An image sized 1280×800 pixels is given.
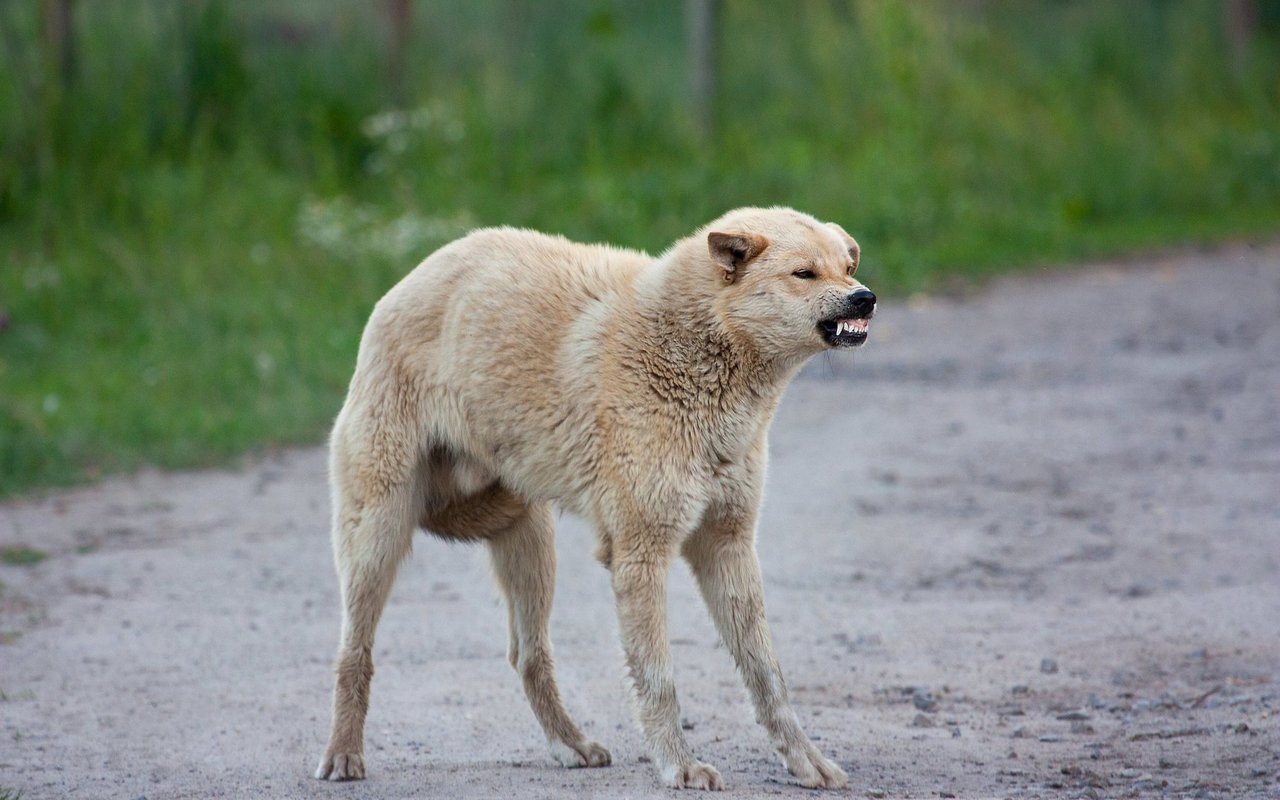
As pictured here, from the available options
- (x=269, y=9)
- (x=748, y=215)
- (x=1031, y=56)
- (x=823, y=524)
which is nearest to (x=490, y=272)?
(x=748, y=215)

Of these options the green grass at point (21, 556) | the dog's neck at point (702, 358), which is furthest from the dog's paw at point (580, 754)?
the green grass at point (21, 556)

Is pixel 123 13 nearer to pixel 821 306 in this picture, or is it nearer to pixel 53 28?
pixel 53 28

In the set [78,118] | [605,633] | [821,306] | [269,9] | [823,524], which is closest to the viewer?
[821,306]

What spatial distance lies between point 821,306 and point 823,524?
329 cm

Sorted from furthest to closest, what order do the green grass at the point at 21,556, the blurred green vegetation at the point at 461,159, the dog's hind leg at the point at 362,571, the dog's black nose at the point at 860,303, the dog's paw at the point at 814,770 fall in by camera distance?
the blurred green vegetation at the point at 461,159 → the green grass at the point at 21,556 → the dog's hind leg at the point at 362,571 → the dog's paw at the point at 814,770 → the dog's black nose at the point at 860,303

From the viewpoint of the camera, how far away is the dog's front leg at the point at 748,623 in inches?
187

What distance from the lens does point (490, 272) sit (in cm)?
500

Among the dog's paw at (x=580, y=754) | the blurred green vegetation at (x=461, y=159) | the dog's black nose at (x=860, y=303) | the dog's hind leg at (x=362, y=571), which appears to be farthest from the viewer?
the blurred green vegetation at (x=461, y=159)

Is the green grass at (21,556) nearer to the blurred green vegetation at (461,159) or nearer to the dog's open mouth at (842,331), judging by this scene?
the blurred green vegetation at (461,159)

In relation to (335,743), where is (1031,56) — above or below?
above

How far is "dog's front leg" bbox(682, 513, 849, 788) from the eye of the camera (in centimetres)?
474

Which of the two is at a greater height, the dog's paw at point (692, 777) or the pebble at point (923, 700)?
the dog's paw at point (692, 777)

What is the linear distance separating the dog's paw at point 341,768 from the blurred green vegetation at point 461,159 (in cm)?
455

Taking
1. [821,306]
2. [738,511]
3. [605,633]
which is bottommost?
[605,633]
